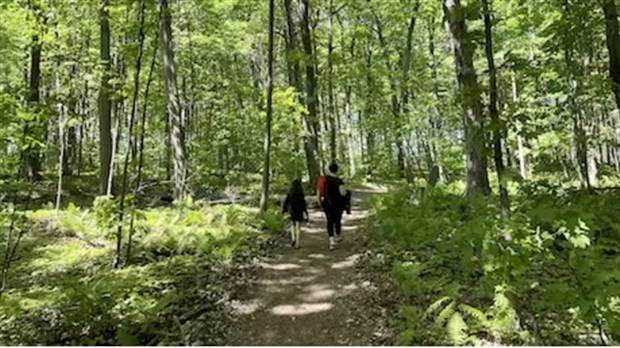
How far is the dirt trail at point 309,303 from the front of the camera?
21.3 ft

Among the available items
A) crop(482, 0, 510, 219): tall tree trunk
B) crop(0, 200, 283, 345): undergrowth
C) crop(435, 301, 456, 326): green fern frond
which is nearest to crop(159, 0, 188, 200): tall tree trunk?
crop(0, 200, 283, 345): undergrowth

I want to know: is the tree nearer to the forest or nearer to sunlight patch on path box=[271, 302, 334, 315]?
the forest

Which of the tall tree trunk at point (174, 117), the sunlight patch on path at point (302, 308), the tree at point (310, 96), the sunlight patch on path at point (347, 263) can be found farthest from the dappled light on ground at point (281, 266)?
the tree at point (310, 96)

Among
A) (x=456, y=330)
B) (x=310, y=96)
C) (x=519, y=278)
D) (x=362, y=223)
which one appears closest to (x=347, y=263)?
(x=456, y=330)

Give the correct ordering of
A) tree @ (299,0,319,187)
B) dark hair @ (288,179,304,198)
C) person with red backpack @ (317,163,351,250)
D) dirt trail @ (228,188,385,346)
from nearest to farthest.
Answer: dirt trail @ (228,188,385,346), person with red backpack @ (317,163,351,250), dark hair @ (288,179,304,198), tree @ (299,0,319,187)

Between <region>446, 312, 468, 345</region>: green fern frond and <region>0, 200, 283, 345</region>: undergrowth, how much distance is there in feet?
9.72

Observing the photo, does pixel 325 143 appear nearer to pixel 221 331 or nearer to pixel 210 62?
pixel 210 62

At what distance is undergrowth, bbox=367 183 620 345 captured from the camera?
14.0 ft

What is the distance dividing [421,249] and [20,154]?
7104 mm

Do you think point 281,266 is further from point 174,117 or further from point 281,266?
point 174,117

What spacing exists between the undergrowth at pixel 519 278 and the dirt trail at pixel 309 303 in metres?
0.65

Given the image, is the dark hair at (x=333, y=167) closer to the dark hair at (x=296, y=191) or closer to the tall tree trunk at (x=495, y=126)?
the dark hair at (x=296, y=191)

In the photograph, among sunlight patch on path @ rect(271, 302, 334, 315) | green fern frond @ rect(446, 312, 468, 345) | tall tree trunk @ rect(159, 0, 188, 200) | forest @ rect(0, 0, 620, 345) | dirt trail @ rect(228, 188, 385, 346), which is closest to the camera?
forest @ rect(0, 0, 620, 345)

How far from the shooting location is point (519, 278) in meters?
4.95
